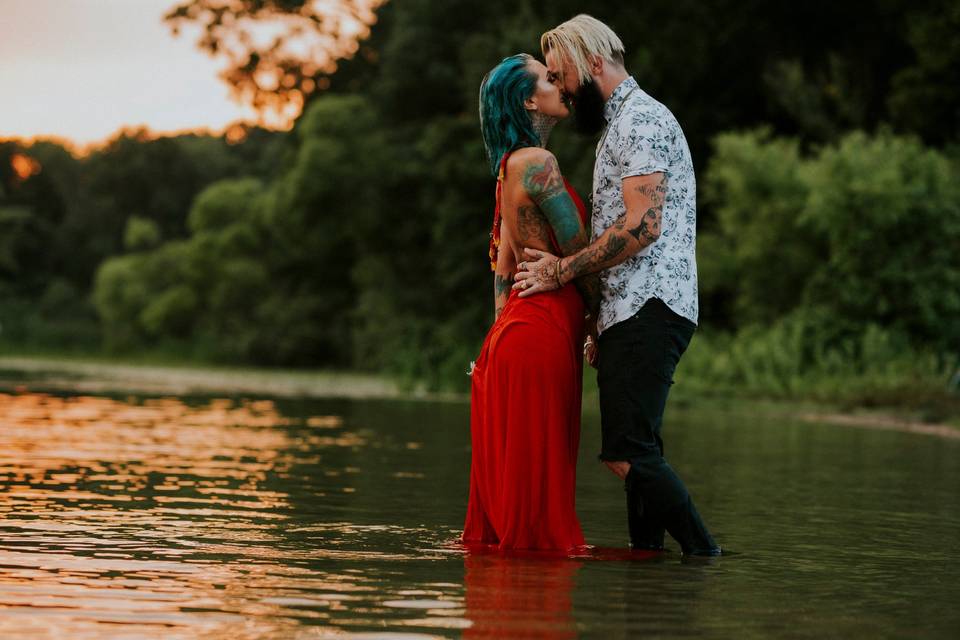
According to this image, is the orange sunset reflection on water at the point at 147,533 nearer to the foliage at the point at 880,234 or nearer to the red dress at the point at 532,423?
the red dress at the point at 532,423

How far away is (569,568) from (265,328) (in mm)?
40761

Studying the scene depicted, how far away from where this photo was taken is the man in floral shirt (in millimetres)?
5867

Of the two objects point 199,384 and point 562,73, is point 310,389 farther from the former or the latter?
point 562,73

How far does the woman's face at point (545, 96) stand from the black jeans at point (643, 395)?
0.81 meters

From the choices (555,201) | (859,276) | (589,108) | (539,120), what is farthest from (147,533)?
(859,276)

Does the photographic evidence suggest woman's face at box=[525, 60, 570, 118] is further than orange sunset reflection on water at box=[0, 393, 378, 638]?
Yes

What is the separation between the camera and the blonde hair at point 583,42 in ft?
19.7

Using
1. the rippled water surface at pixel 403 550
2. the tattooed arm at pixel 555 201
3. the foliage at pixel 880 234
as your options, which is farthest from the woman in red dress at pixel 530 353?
the foliage at pixel 880 234

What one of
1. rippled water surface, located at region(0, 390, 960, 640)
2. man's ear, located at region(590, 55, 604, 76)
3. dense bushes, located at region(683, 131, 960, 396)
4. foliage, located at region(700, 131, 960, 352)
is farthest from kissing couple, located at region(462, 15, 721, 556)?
foliage, located at region(700, 131, 960, 352)

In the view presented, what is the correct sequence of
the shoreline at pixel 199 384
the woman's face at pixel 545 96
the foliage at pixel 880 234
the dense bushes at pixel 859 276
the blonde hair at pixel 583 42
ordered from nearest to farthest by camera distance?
the blonde hair at pixel 583 42, the woman's face at pixel 545 96, the shoreline at pixel 199 384, the dense bushes at pixel 859 276, the foliage at pixel 880 234

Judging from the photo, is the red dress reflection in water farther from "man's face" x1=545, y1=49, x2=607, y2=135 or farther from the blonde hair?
the blonde hair

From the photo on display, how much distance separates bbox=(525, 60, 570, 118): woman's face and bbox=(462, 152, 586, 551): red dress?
0.84 ft

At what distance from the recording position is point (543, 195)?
19.9 feet

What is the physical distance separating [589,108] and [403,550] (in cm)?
176
